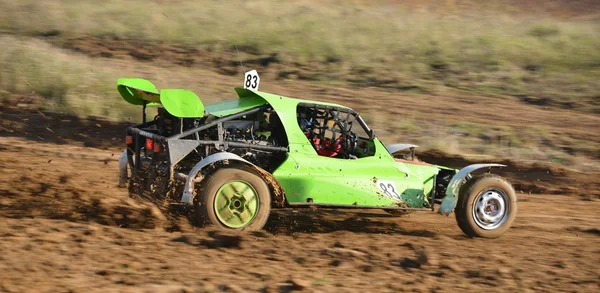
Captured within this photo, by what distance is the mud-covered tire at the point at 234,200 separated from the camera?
27.7 feet

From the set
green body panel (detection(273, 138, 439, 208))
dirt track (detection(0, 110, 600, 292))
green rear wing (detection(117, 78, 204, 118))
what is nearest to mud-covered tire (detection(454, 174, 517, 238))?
dirt track (detection(0, 110, 600, 292))

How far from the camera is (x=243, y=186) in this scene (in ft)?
28.2

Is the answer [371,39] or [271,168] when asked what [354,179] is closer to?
[271,168]

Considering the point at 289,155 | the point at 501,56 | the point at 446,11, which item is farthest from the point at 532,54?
the point at 289,155

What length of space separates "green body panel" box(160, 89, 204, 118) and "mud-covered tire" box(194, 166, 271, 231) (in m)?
0.64

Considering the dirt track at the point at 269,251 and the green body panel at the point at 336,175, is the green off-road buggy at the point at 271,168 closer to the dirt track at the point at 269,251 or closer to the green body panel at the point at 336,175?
the green body panel at the point at 336,175

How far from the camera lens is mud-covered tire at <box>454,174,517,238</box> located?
9352 mm

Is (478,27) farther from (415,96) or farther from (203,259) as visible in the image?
(203,259)

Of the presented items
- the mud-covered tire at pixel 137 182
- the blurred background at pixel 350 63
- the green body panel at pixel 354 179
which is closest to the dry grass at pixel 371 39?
the blurred background at pixel 350 63

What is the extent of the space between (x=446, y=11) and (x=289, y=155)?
25.3 meters

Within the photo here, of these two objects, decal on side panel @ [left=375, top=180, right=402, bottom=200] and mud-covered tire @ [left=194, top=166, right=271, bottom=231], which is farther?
decal on side panel @ [left=375, top=180, right=402, bottom=200]

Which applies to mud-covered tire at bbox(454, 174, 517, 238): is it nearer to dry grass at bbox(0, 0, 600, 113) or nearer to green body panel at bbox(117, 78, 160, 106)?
green body panel at bbox(117, 78, 160, 106)

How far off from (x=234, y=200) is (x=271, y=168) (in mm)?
726

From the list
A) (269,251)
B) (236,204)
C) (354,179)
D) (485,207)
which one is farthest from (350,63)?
(269,251)
